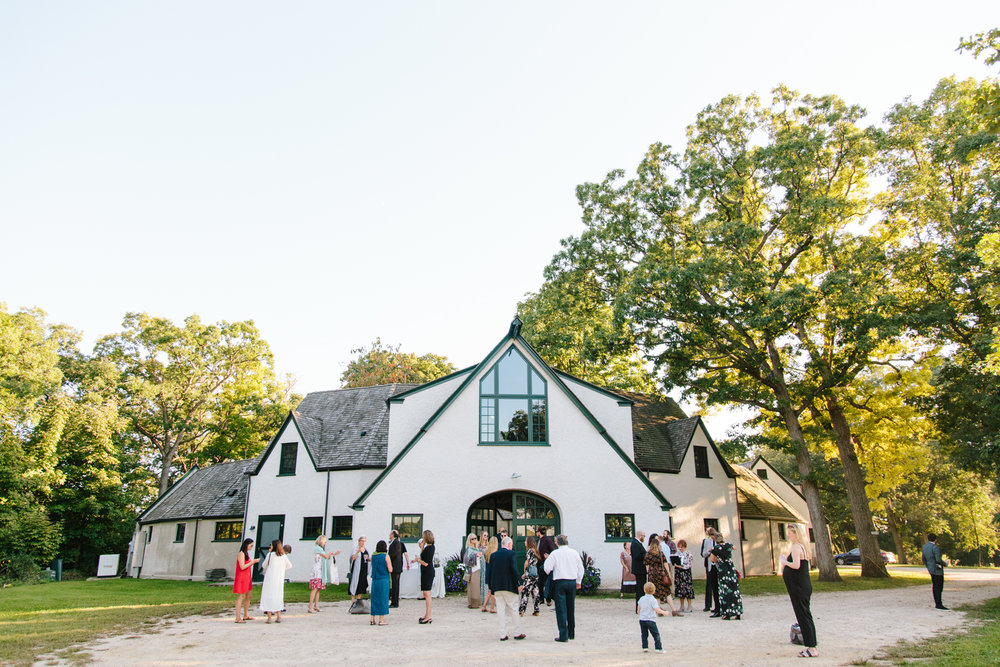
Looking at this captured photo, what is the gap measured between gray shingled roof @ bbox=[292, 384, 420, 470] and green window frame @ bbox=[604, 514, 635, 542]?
842 centimetres

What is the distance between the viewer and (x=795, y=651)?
9320 millimetres

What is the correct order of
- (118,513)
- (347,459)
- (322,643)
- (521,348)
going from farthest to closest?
(118,513) < (347,459) < (521,348) < (322,643)

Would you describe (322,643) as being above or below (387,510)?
below

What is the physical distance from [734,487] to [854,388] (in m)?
6.52

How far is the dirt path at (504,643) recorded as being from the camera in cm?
899

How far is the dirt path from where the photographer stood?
8.99 m

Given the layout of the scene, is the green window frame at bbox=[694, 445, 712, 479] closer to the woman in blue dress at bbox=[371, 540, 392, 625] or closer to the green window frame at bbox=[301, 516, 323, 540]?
the green window frame at bbox=[301, 516, 323, 540]

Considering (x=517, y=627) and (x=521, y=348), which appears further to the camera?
(x=521, y=348)

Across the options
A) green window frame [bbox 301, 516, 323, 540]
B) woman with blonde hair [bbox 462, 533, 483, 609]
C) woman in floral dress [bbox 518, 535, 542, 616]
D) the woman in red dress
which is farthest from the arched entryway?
the woman in red dress

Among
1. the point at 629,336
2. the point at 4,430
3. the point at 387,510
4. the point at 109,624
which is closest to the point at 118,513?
the point at 4,430

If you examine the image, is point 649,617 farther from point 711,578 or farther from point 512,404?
point 512,404

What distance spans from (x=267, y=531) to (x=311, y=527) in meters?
2.04

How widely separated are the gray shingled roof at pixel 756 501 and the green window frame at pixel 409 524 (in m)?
16.0

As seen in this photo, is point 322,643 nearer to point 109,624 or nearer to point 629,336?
point 109,624
